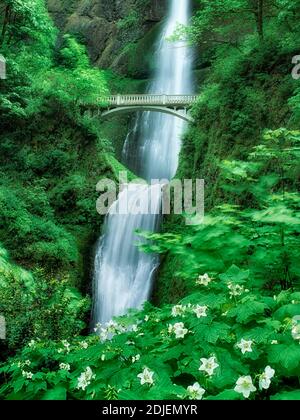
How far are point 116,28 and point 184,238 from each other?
35.5 m

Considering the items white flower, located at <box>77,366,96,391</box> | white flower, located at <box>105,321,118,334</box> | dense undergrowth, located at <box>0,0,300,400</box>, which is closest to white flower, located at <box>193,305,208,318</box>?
dense undergrowth, located at <box>0,0,300,400</box>

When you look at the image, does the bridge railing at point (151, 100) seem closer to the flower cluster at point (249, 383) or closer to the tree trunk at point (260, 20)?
the tree trunk at point (260, 20)

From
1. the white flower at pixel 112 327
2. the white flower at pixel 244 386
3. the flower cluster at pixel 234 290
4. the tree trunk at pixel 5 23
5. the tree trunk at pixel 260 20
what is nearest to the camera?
the white flower at pixel 244 386

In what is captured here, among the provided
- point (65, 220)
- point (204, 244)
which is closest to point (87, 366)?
point (204, 244)

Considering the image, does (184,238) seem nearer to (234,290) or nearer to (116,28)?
(234,290)

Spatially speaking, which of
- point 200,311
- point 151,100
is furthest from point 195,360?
point 151,100

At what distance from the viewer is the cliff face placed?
3316 cm

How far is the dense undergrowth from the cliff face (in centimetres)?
695

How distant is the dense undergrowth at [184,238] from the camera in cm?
221

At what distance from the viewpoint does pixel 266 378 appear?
6.49ft

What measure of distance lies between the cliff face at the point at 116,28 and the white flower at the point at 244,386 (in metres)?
32.2

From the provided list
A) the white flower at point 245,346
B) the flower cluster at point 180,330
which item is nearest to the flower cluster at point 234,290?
the flower cluster at point 180,330
